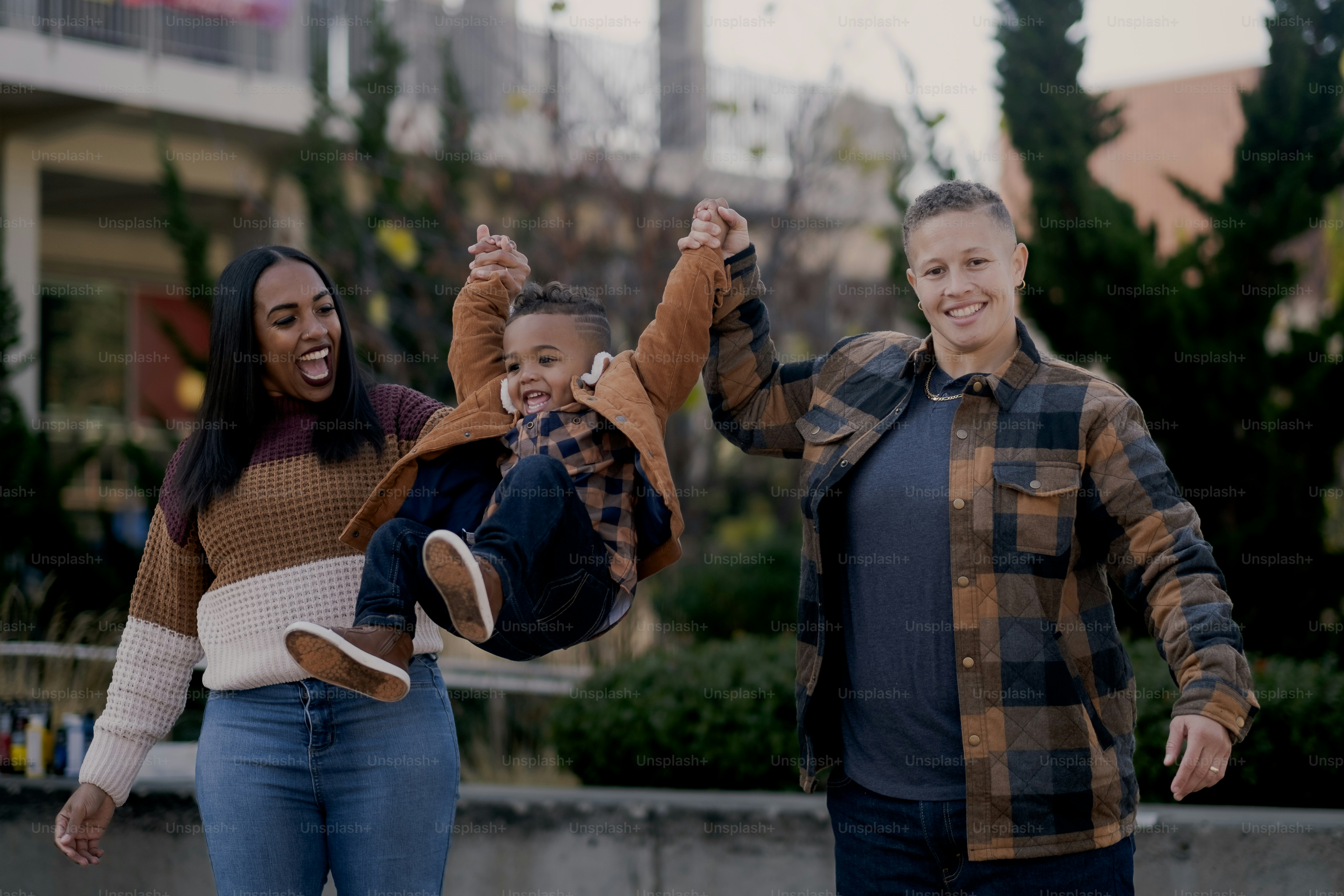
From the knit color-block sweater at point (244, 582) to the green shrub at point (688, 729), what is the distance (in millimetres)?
2181

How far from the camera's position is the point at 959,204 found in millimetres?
2654

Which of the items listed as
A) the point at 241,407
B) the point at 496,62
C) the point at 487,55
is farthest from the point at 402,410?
the point at 487,55

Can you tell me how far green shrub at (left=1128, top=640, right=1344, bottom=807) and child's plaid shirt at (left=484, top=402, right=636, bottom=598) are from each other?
266cm

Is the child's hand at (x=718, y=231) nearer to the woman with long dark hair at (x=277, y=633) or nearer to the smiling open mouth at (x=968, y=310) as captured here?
the smiling open mouth at (x=968, y=310)

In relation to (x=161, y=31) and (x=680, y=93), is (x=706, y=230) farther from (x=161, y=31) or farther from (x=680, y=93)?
(x=161, y=31)

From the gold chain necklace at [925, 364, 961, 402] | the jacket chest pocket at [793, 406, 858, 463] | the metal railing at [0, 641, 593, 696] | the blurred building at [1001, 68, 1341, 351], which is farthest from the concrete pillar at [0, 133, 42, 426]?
the gold chain necklace at [925, 364, 961, 402]

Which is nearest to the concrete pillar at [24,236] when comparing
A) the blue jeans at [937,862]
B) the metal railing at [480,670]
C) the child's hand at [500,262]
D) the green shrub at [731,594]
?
the metal railing at [480,670]

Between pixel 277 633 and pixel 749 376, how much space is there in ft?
4.00

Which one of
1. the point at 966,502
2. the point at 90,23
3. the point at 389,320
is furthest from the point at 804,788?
the point at 90,23

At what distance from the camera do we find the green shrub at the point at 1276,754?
4648mm

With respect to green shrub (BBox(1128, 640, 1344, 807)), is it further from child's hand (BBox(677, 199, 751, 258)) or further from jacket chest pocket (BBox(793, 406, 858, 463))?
child's hand (BBox(677, 199, 751, 258))

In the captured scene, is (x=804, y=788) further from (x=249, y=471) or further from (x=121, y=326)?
(x=121, y=326)

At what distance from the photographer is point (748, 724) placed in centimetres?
496

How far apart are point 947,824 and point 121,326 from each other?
12.8 metres
